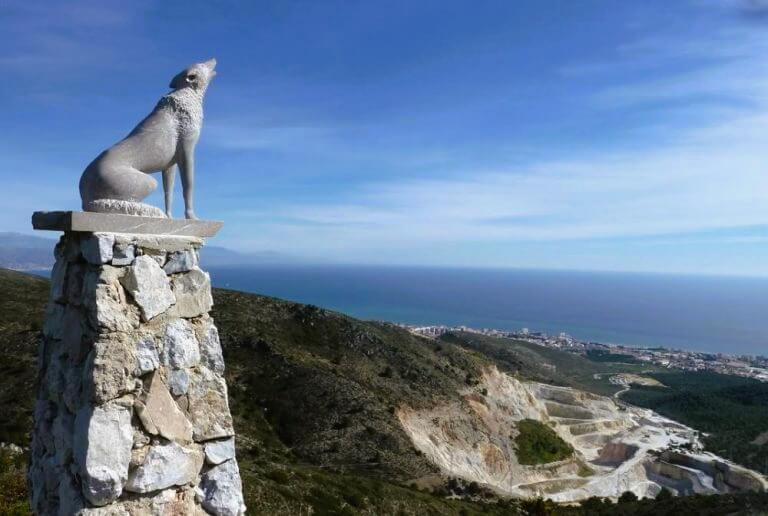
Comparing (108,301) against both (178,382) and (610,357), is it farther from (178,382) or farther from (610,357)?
(610,357)

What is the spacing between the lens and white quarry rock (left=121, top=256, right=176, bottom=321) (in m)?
4.65

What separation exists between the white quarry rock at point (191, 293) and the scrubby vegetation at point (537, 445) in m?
42.3

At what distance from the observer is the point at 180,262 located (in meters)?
5.07

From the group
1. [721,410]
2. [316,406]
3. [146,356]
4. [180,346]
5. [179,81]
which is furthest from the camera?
[721,410]

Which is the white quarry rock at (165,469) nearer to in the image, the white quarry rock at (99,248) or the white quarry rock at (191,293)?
the white quarry rock at (191,293)

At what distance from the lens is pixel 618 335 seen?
198 metres

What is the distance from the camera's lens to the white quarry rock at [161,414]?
14.9 ft

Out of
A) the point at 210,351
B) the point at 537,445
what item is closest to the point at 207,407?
the point at 210,351

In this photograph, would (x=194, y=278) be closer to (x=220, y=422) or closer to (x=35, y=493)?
(x=220, y=422)

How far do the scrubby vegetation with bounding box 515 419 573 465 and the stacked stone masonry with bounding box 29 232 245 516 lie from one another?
42.2 meters

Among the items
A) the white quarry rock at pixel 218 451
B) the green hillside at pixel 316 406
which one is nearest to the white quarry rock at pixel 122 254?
the white quarry rock at pixel 218 451

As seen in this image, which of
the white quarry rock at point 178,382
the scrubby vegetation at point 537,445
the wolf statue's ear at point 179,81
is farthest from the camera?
the scrubby vegetation at point 537,445

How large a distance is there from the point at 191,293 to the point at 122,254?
753 millimetres

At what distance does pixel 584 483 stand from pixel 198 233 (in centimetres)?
4367
